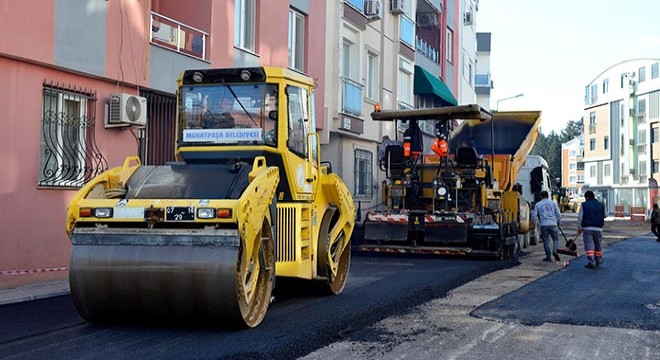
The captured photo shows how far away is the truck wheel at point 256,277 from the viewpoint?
7.59 metres

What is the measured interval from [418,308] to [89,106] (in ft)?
22.2

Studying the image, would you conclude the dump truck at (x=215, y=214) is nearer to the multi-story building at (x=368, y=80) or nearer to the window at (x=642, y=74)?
the multi-story building at (x=368, y=80)

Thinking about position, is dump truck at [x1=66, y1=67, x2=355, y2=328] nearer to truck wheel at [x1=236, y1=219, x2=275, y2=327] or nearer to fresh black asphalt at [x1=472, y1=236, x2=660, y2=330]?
truck wheel at [x1=236, y1=219, x2=275, y2=327]

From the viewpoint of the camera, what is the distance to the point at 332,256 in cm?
1059

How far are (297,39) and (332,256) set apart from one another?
1100cm

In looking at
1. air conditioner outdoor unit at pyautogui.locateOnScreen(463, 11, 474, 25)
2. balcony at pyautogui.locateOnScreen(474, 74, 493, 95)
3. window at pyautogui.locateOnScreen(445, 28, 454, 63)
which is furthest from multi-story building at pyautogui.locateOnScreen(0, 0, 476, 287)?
balcony at pyautogui.locateOnScreen(474, 74, 493, 95)

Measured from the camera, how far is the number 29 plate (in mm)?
7438

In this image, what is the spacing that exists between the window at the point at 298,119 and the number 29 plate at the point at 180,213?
2.02 m

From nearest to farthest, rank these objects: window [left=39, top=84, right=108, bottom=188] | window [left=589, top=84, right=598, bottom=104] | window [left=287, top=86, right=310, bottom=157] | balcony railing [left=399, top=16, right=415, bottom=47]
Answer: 1. window [left=287, top=86, right=310, bottom=157]
2. window [left=39, top=84, right=108, bottom=188]
3. balcony railing [left=399, top=16, right=415, bottom=47]
4. window [left=589, top=84, right=598, bottom=104]

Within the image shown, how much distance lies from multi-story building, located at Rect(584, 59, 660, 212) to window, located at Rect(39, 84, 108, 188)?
189 feet

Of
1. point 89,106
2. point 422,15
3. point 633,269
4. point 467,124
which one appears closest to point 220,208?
point 89,106

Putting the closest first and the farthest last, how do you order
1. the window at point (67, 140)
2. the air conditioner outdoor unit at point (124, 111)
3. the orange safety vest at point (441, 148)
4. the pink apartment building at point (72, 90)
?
the pink apartment building at point (72, 90), the window at point (67, 140), the air conditioner outdoor unit at point (124, 111), the orange safety vest at point (441, 148)

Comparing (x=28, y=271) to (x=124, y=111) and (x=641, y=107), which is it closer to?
(x=124, y=111)

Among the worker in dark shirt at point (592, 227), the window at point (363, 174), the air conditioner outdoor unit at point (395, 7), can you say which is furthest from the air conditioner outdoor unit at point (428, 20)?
the worker in dark shirt at point (592, 227)
